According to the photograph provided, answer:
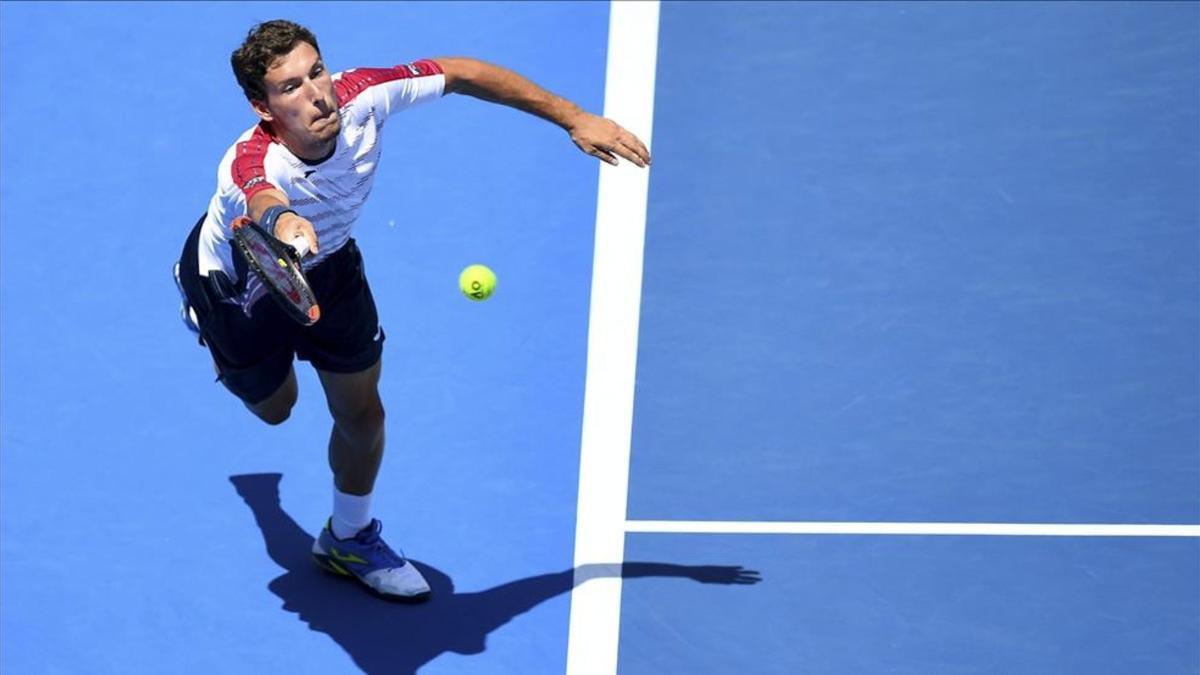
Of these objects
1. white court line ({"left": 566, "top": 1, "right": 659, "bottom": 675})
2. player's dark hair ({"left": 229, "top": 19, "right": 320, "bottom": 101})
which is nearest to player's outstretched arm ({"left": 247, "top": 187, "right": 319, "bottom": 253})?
player's dark hair ({"left": 229, "top": 19, "right": 320, "bottom": 101})

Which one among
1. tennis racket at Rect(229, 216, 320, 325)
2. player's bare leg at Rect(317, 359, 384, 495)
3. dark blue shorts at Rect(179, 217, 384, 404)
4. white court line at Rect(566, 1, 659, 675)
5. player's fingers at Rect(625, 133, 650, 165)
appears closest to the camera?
tennis racket at Rect(229, 216, 320, 325)

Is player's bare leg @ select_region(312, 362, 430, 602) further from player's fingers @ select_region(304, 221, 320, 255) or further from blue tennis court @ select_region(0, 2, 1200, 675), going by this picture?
player's fingers @ select_region(304, 221, 320, 255)

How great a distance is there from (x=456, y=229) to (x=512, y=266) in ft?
1.27

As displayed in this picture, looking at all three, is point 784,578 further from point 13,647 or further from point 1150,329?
point 13,647

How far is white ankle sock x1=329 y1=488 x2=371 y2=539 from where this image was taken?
7.22 metres

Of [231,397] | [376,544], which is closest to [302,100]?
[376,544]

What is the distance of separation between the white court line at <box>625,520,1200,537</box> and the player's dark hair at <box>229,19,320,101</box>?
2.44 meters

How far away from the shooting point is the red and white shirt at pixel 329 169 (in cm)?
624

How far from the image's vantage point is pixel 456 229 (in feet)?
29.3

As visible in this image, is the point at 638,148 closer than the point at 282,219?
No

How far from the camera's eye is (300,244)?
5711mm

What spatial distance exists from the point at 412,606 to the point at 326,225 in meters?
1.65

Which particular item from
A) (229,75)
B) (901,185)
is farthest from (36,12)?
(901,185)

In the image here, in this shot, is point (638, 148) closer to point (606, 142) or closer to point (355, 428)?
point (606, 142)
